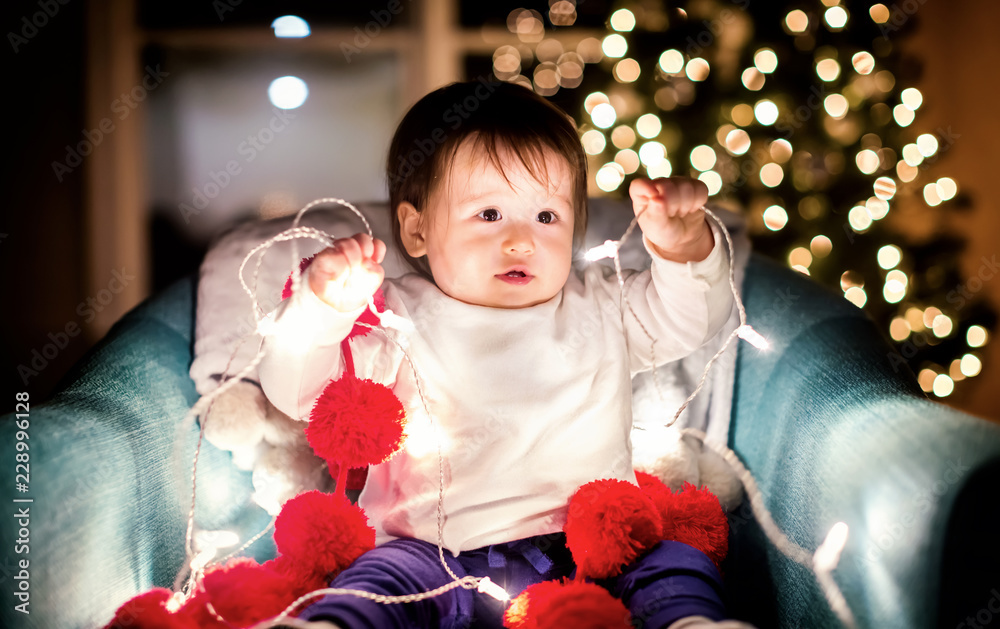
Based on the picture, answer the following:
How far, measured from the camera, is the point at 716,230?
3.22 feet

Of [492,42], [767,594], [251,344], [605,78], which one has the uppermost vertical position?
[492,42]

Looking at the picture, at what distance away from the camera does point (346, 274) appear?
0.85 m

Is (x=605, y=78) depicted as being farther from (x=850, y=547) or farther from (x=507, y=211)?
(x=850, y=547)

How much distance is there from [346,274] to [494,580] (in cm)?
44

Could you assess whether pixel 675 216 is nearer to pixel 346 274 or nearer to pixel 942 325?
pixel 346 274

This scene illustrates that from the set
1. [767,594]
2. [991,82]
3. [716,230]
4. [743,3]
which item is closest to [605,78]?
[743,3]

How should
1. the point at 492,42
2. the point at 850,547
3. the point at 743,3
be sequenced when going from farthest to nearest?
1. the point at 492,42
2. the point at 743,3
3. the point at 850,547

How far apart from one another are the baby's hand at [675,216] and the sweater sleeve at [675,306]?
19 mm

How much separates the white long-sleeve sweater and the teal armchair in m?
0.18

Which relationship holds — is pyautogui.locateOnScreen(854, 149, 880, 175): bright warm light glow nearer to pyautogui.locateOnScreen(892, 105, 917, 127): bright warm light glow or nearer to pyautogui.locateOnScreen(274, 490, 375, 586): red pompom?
pyautogui.locateOnScreen(892, 105, 917, 127): bright warm light glow

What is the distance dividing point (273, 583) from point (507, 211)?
0.57 metres

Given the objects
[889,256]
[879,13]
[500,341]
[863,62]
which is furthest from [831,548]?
[879,13]

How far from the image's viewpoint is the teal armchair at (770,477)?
67 centimetres

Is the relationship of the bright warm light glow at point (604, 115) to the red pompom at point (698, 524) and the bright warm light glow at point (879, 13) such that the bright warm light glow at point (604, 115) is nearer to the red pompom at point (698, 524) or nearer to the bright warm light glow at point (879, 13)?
the bright warm light glow at point (879, 13)
